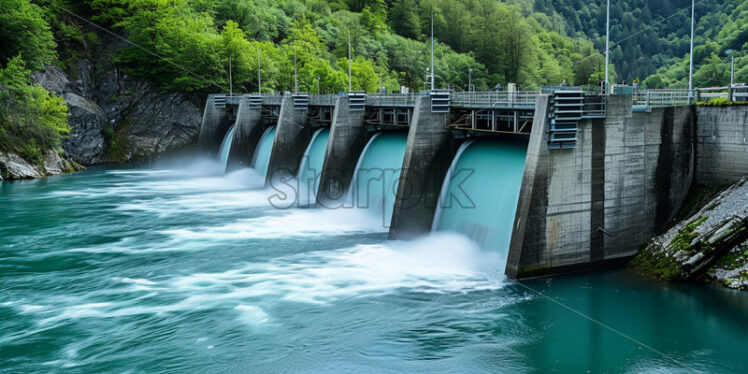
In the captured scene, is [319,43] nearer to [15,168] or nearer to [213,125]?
[213,125]

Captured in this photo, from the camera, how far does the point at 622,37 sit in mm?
157750

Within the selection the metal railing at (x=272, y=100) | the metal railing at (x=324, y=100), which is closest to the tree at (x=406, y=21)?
the metal railing at (x=272, y=100)

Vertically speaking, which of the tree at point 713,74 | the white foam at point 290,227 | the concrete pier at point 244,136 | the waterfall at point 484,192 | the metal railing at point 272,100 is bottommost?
the white foam at point 290,227

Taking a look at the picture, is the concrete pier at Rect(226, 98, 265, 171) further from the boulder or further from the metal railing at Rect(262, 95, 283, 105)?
the boulder

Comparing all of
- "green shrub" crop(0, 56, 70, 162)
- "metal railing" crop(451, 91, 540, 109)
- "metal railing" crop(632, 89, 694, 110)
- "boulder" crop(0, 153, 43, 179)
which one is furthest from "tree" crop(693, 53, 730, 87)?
"boulder" crop(0, 153, 43, 179)

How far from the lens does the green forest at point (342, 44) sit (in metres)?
59.5

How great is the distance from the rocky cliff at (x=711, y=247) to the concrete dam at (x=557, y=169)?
110 cm

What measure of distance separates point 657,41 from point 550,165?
477ft

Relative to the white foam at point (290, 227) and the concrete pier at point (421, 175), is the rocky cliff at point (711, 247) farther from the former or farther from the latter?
the white foam at point (290, 227)

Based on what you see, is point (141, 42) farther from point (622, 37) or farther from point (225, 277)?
point (622, 37)

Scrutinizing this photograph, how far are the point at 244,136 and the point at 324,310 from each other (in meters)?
40.2

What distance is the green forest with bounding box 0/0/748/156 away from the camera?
195ft

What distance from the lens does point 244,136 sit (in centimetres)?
5844

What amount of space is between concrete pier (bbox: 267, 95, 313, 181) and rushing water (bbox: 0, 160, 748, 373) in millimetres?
15423
